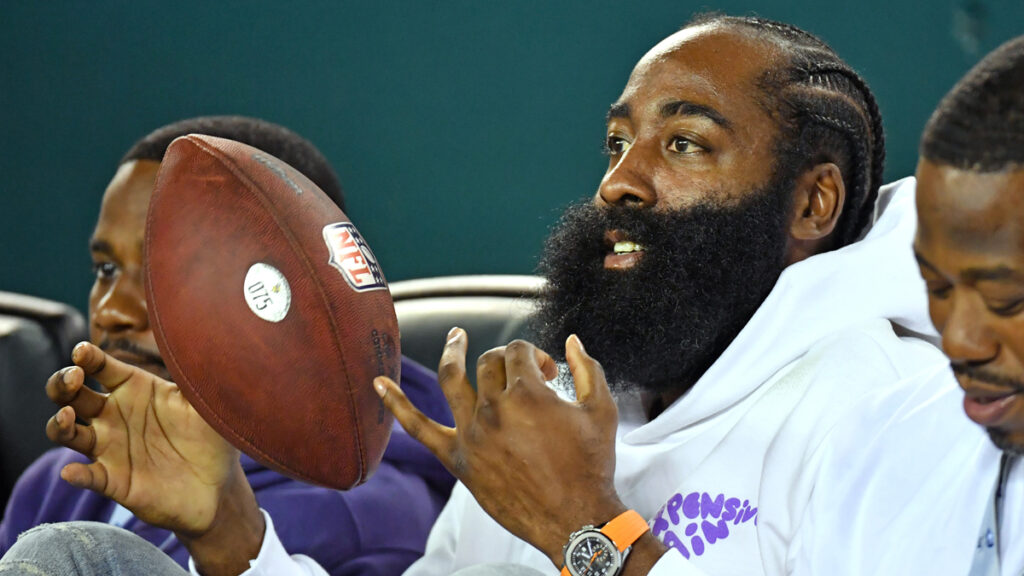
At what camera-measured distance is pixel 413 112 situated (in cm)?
297

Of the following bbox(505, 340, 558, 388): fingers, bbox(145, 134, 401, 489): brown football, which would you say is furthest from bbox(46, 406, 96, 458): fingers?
bbox(505, 340, 558, 388): fingers

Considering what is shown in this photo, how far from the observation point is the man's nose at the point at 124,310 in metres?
1.72

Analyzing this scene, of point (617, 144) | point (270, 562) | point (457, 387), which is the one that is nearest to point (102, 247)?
point (270, 562)

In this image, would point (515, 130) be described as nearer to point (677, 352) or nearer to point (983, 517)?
point (677, 352)

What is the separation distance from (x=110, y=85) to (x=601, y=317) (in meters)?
2.07

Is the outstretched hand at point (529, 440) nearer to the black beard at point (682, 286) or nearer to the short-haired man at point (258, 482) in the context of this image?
the black beard at point (682, 286)

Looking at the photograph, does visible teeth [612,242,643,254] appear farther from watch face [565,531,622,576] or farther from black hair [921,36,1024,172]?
black hair [921,36,1024,172]

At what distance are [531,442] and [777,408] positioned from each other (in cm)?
32

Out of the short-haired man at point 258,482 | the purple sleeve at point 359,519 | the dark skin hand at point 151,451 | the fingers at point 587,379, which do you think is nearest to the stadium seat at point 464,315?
the short-haired man at point 258,482

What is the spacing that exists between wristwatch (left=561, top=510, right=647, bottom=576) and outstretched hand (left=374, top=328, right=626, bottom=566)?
0.01m

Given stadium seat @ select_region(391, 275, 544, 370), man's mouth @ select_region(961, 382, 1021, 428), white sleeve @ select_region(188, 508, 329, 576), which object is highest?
man's mouth @ select_region(961, 382, 1021, 428)

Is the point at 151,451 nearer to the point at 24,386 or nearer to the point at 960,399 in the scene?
the point at 960,399

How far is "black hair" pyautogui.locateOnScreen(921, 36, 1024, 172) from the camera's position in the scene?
0.87 meters

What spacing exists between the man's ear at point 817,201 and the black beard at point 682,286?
25 mm
